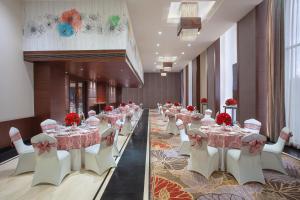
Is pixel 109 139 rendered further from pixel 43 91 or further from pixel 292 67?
pixel 292 67

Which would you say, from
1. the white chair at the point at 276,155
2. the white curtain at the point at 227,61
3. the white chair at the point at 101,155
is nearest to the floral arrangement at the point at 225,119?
the white chair at the point at 276,155

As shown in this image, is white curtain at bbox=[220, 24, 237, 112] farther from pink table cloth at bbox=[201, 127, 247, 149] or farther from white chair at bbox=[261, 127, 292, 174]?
pink table cloth at bbox=[201, 127, 247, 149]

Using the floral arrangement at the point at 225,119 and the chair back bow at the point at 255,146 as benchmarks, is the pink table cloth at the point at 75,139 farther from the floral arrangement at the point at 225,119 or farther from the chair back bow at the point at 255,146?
the chair back bow at the point at 255,146

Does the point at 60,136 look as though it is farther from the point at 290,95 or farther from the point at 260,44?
the point at 260,44

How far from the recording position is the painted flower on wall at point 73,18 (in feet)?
22.0

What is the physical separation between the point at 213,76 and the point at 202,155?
928cm

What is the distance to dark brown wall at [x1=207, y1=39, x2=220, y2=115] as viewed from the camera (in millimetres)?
11812

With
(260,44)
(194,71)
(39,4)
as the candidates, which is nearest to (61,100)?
(39,4)

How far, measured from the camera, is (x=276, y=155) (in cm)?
425

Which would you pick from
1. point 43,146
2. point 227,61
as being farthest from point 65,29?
point 227,61

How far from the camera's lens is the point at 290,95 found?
6215 mm

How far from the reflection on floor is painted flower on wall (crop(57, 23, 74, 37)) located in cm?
407

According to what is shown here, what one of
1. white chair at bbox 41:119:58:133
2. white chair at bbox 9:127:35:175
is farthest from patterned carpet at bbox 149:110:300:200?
white chair at bbox 41:119:58:133

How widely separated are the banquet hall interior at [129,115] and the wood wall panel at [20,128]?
0.11 feet
